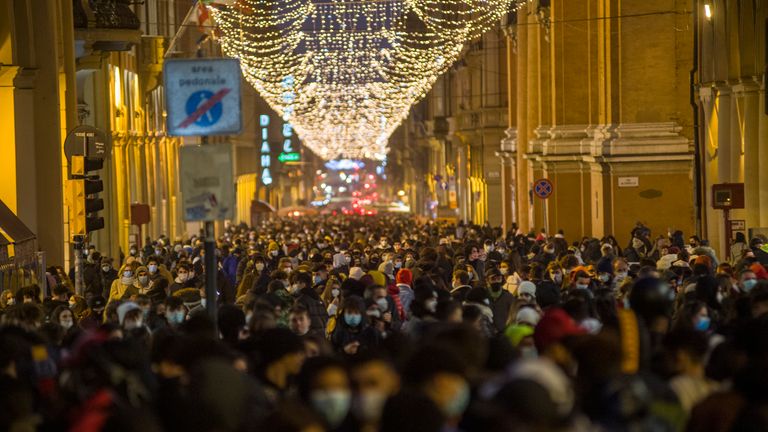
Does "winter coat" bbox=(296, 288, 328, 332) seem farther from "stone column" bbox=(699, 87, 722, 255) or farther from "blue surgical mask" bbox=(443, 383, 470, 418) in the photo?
"stone column" bbox=(699, 87, 722, 255)

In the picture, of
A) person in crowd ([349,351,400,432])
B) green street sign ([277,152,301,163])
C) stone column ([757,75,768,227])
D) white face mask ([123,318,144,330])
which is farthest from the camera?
green street sign ([277,152,301,163])

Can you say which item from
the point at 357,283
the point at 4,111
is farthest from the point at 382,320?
the point at 4,111

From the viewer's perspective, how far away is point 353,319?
47.3ft

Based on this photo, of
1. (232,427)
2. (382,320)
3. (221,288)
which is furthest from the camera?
(221,288)

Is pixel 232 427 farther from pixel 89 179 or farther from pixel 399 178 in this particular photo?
pixel 399 178

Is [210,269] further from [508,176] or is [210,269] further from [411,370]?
[508,176]

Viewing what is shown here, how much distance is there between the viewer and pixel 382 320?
1485 cm

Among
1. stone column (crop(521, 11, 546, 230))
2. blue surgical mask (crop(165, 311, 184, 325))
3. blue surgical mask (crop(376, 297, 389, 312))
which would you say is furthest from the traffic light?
stone column (crop(521, 11, 546, 230))

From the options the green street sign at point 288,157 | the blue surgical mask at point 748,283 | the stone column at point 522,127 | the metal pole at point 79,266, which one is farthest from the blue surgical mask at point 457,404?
the green street sign at point 288,157

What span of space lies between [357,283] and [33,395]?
8027 mm

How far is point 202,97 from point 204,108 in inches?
3.0

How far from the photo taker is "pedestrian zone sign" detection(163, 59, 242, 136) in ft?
41.3

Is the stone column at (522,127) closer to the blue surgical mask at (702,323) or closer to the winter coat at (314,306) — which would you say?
the winter coat at (314,306)

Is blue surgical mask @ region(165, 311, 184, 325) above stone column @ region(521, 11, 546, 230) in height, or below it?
below
